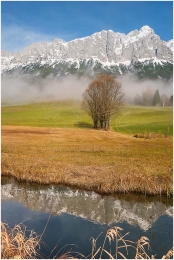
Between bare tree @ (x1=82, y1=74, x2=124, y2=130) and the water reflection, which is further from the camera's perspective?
bare tree @ (x1=82, y1=74, x2=124, y2=130)

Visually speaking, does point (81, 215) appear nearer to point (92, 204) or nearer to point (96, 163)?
point (92, 204)

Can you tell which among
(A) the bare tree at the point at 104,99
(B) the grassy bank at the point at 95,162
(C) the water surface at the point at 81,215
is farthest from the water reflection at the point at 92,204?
(A) the bare tree at the point at 104,99

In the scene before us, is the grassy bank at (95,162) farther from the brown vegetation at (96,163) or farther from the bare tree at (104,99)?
the bare tree at (104,99)

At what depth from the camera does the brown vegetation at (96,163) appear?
1714 cm

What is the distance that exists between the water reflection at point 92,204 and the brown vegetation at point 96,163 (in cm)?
97

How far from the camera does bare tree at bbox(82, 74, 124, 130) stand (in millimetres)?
39656

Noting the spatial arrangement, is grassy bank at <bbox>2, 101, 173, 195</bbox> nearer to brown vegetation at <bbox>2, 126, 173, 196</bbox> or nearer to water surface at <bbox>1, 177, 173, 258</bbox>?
brown vegetation at <bbox>2, 126, 173, 196</bbox>

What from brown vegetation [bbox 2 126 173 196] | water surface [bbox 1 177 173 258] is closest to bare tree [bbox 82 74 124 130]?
brown vegetation [bbox 2 126 173 196]

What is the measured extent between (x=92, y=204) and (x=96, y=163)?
739 cm

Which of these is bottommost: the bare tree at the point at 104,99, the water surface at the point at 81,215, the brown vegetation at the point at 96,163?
the water surface at the point at 81,215

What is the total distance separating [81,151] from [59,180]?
8.97 meters

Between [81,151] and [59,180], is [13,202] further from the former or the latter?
[81,151]

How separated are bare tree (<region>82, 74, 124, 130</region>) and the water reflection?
23.4 metres

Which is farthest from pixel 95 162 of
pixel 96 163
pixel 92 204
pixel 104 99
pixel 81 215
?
pixel 104 99
